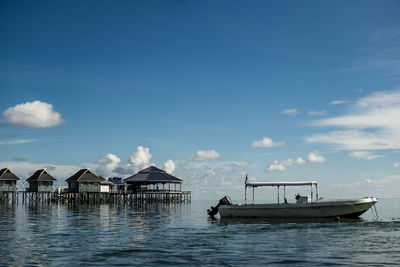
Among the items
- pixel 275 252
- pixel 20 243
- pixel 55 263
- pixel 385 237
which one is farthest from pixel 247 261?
pixel 20 243

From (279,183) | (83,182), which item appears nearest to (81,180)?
(83,182)

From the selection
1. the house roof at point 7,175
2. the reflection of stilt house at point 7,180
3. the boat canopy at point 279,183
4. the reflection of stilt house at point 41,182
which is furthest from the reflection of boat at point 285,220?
the reflection of stilt house at point 7,180

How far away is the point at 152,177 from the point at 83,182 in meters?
14.4

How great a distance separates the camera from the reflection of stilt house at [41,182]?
81625mm

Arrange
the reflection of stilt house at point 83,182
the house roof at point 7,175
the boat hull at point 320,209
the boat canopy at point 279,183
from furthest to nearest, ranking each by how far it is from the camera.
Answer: the reflection of stilt house at point 83,182
the house roof at point 7,175
the boat canopy at point 279,183
the boat hull at point 320,209

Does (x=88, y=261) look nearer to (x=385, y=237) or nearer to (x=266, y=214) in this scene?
(x=385, y=237)

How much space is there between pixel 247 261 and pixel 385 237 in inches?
477

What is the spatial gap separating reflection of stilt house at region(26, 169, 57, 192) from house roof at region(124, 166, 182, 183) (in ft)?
52.7

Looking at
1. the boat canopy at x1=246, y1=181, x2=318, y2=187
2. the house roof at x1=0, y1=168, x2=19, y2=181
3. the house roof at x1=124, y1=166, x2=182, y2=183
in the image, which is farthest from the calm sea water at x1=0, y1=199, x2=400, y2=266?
the house roof at x1=0, y1=168, x2=19, y2=181

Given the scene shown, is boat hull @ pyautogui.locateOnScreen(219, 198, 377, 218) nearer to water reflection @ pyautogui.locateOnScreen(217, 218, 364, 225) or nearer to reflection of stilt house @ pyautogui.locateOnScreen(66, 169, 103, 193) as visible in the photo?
water reflection @ pyautogui.locateOnScreen(217, 218, 364, 225)

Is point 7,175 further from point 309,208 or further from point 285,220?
point 309,208

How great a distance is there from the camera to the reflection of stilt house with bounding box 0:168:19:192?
79.7 metres

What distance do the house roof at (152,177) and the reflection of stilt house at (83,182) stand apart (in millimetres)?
6878

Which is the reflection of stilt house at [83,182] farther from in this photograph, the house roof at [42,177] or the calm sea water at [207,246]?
the calm sea water at [207,246]
